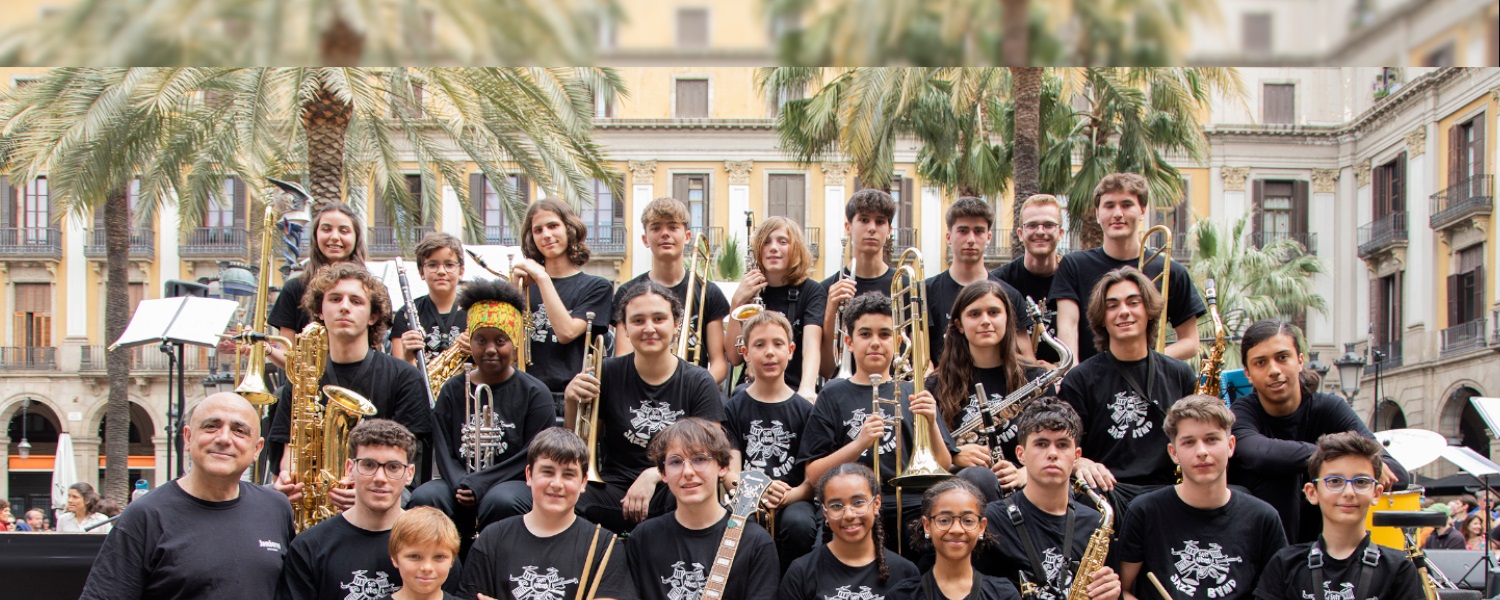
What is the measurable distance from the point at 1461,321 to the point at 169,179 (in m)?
26.4

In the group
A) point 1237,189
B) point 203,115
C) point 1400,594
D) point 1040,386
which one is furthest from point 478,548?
point 1237,189

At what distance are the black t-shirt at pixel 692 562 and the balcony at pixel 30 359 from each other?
3495cm

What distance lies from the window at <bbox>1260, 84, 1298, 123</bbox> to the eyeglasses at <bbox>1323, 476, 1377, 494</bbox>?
1236 inches

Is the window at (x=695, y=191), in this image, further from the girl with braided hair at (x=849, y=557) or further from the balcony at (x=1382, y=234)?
the girl with braided hair at (x=849, y=557)

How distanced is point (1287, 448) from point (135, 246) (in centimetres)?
3415

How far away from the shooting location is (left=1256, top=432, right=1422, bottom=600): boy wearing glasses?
447 centimetres

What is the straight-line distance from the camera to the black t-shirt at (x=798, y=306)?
21.3 ft

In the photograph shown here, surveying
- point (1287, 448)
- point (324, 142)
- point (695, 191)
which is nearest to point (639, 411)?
point (1287, 448)

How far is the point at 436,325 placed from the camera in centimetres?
659

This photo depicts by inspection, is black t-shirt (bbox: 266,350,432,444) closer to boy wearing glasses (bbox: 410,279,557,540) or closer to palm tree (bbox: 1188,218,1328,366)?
boy wearing glasses (bbox: 410,279,557,540)

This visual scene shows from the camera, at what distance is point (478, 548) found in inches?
186

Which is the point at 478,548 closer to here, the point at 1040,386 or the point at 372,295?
the point at 372,295

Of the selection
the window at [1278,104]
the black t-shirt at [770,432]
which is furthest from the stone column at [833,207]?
the black t-shirt at [770,432]

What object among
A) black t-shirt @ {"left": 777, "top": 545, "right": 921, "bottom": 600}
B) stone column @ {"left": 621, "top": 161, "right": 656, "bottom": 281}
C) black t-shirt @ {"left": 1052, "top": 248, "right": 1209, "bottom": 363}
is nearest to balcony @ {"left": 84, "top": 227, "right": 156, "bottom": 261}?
stone column @ {"left": 621, "top": 161, "right": 656, "bottom": 281}
